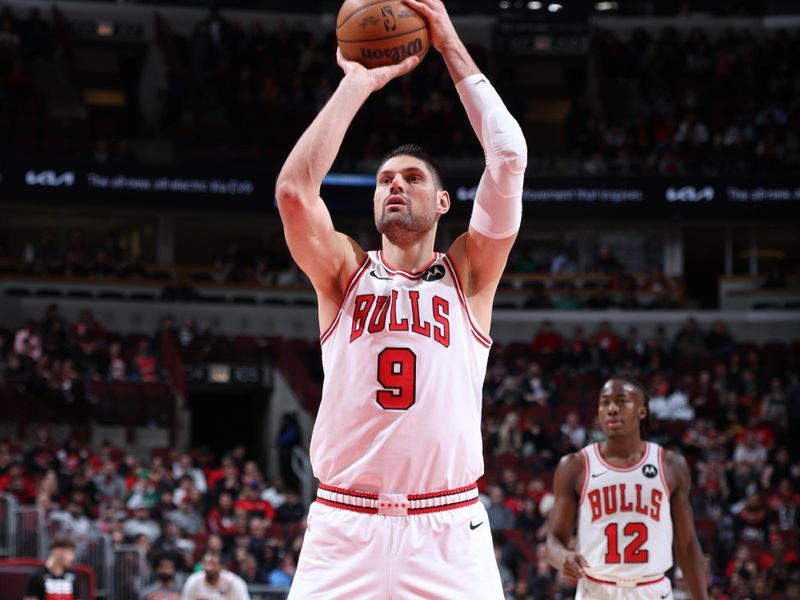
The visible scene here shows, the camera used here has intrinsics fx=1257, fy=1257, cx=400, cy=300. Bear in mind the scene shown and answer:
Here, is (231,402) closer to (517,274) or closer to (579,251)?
(517,274)

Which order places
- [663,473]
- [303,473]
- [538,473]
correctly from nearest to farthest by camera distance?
[663,473] < [538,473] < [303,473]

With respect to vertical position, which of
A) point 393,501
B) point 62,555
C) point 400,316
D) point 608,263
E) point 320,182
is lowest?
point 62,555

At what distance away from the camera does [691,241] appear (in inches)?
1133

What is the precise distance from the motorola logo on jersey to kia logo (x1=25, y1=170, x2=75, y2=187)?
69.7 ft

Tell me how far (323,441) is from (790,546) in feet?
42.8

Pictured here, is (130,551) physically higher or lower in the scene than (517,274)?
lower

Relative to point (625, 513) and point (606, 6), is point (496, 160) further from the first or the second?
point (606, 6)

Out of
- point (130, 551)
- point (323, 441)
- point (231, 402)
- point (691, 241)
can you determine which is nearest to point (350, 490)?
point (323, 441)

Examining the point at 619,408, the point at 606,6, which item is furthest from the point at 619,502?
the point at 606,6

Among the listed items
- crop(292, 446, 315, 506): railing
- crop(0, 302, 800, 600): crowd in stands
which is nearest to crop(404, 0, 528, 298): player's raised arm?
crop(0, 302, 800, 600): crowd in stands

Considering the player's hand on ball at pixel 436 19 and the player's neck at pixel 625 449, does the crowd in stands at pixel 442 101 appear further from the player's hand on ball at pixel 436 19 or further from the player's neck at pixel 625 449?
the player's hand on ball at pixel 436 19

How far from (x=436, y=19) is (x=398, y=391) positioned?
134 centimetres

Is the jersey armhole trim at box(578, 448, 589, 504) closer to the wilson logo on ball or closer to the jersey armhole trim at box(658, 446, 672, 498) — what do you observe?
the jersey armhole trim at box(658, 446, 672, 498)

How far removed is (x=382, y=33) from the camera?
4473 millimetres
